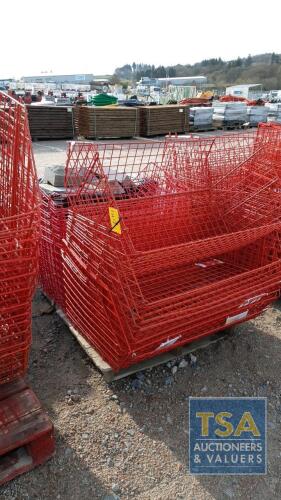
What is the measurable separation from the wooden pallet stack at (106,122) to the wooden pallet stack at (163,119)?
0.42 metres

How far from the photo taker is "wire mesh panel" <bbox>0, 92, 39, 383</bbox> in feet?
6.12

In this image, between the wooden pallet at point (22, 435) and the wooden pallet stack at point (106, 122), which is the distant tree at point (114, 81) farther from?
the wooden pallet at point (22, 435)

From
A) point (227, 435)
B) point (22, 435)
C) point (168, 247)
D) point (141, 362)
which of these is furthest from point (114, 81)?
point (22, 435)

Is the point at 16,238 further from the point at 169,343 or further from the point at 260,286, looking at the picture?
the point at 260,286

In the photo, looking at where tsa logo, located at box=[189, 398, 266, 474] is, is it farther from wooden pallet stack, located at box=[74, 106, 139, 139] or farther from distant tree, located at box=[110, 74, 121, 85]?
distant tree, located at box=[110, 74, 121, 85]

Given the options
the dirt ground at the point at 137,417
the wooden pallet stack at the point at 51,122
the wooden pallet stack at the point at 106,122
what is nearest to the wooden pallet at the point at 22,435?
the dirt ground at the point at 137,417

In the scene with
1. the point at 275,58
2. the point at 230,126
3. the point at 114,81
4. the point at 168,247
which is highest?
the point at 275,58

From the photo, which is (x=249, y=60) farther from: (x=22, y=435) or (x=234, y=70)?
(x=22, y=435)

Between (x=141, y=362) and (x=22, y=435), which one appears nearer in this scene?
(x=22, y=435)

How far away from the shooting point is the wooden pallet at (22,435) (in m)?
2.01

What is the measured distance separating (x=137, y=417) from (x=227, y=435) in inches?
22.4

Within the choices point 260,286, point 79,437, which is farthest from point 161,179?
point 79,437

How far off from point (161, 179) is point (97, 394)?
2.22m

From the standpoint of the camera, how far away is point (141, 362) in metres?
2.74
